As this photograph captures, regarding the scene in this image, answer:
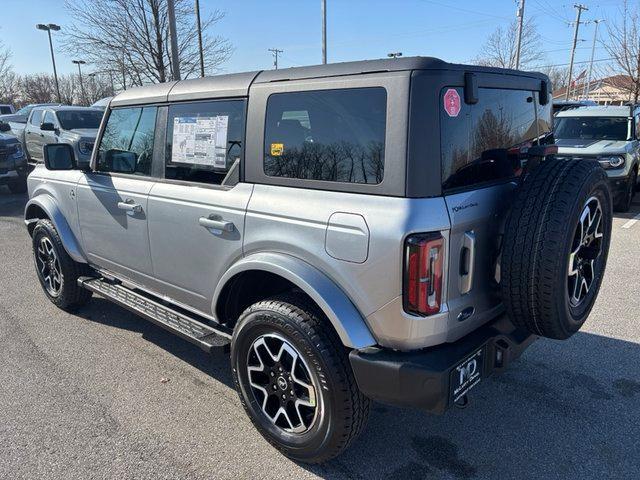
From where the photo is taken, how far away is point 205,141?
309cm

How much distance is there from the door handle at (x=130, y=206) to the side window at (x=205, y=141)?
1.10 feet

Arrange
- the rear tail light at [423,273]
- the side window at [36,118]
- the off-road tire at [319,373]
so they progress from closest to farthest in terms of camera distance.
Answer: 1. the rear tail light at [423,273]
2. the off-road tire at [319,373]
3. the side window at [36,118]

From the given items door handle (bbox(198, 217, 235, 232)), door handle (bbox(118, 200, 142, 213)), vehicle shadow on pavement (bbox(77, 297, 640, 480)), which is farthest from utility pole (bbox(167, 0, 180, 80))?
door handle (bbox(198, 217, 235, 232))

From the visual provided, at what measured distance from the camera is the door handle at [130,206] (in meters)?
3.47

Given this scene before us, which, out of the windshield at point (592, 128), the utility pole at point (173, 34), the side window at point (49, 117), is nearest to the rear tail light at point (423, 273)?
the windshield at point (592, 128)

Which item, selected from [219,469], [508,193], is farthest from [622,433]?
[219,469]

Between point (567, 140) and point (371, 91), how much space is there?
883 centimetres

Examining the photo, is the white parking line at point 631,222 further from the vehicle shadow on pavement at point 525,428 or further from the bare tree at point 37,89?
the bare tree at point 37,89

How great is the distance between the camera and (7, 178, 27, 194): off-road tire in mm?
11866

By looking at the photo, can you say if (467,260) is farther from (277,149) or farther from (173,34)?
(173,34)

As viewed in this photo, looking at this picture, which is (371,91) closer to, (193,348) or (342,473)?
(342,473)

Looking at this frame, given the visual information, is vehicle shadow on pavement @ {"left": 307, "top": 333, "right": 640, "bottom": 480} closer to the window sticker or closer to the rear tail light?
the rear tail light

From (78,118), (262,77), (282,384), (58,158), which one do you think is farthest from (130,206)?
(78,118)

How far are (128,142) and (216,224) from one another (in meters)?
1.42
